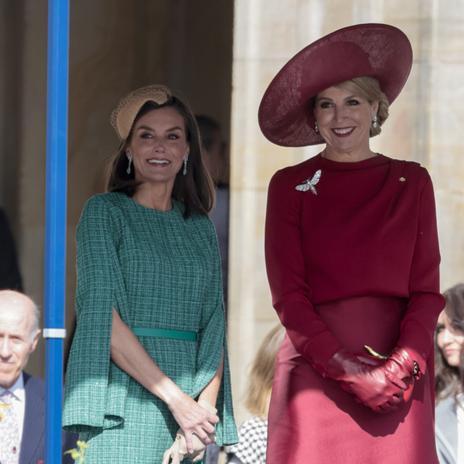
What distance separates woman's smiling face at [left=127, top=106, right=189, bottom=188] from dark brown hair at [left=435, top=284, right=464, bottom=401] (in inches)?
55.5

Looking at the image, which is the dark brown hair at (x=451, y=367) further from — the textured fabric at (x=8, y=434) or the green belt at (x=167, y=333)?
the textured fabric at (x=8, y=434)

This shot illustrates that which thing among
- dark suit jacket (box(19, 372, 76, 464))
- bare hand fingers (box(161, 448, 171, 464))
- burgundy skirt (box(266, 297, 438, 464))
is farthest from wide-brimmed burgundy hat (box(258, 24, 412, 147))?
dark suit jacket (box(19, 372, 76, 464))

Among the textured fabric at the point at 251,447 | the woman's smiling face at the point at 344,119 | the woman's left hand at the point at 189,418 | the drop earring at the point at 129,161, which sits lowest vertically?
the textured fabric at the point at 251,447

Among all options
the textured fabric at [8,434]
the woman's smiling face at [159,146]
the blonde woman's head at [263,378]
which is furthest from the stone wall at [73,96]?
the woman's smiling face at [159,146]

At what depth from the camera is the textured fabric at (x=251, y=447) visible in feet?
19.2

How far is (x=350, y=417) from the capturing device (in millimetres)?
4855

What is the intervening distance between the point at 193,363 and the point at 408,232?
778mm

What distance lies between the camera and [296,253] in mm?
4945

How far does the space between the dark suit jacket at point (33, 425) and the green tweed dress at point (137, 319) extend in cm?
71

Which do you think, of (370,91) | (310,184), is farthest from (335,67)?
(310,184)

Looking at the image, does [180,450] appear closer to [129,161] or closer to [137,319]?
[137,319]

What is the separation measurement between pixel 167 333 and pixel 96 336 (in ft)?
0.77

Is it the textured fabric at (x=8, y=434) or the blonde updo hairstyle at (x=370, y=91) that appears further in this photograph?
the textured fabric at (x=8, y=434)

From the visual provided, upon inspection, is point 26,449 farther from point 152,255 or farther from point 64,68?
point 64,68
